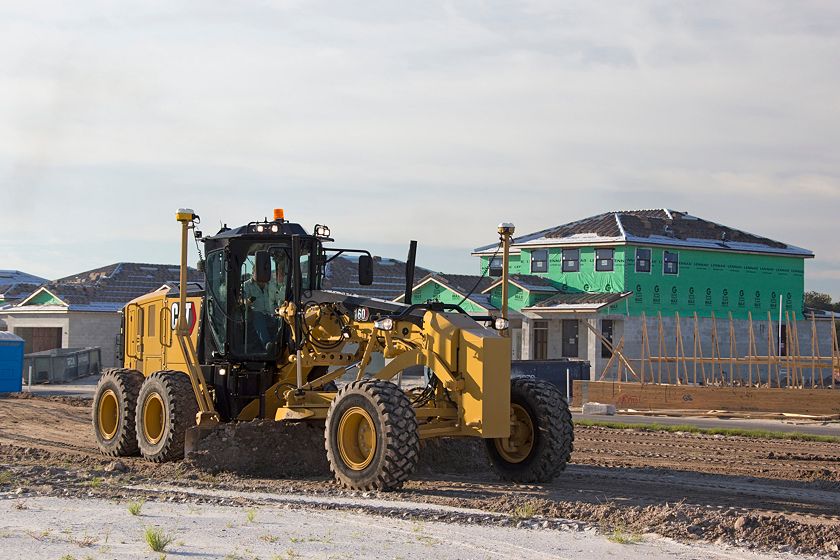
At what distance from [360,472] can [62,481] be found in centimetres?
339

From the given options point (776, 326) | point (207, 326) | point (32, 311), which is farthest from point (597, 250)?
point (207, 326)

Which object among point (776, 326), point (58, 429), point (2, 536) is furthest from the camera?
point (776, 326)

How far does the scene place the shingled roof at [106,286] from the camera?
60094mm

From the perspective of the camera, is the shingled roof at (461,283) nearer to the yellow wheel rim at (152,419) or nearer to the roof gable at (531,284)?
the roof gable at (531,284)

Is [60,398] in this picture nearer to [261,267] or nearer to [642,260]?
[261,267]

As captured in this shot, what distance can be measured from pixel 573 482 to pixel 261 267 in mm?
4513

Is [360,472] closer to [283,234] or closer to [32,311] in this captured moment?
[283,234]

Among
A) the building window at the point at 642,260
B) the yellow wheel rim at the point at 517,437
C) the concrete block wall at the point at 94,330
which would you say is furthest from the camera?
the concrete block wall at the point at 94,330

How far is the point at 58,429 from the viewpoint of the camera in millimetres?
23797

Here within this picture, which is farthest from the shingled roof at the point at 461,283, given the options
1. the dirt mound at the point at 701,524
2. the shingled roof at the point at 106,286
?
the dirt mound at the point at 701,524

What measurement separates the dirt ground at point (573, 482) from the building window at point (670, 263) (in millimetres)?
32608

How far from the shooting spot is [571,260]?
178 feet

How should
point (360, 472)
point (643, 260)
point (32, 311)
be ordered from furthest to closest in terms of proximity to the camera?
point (32, 311) < point (643, 260) < point (360, 472)

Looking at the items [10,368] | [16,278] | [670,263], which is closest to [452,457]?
[10,368]
